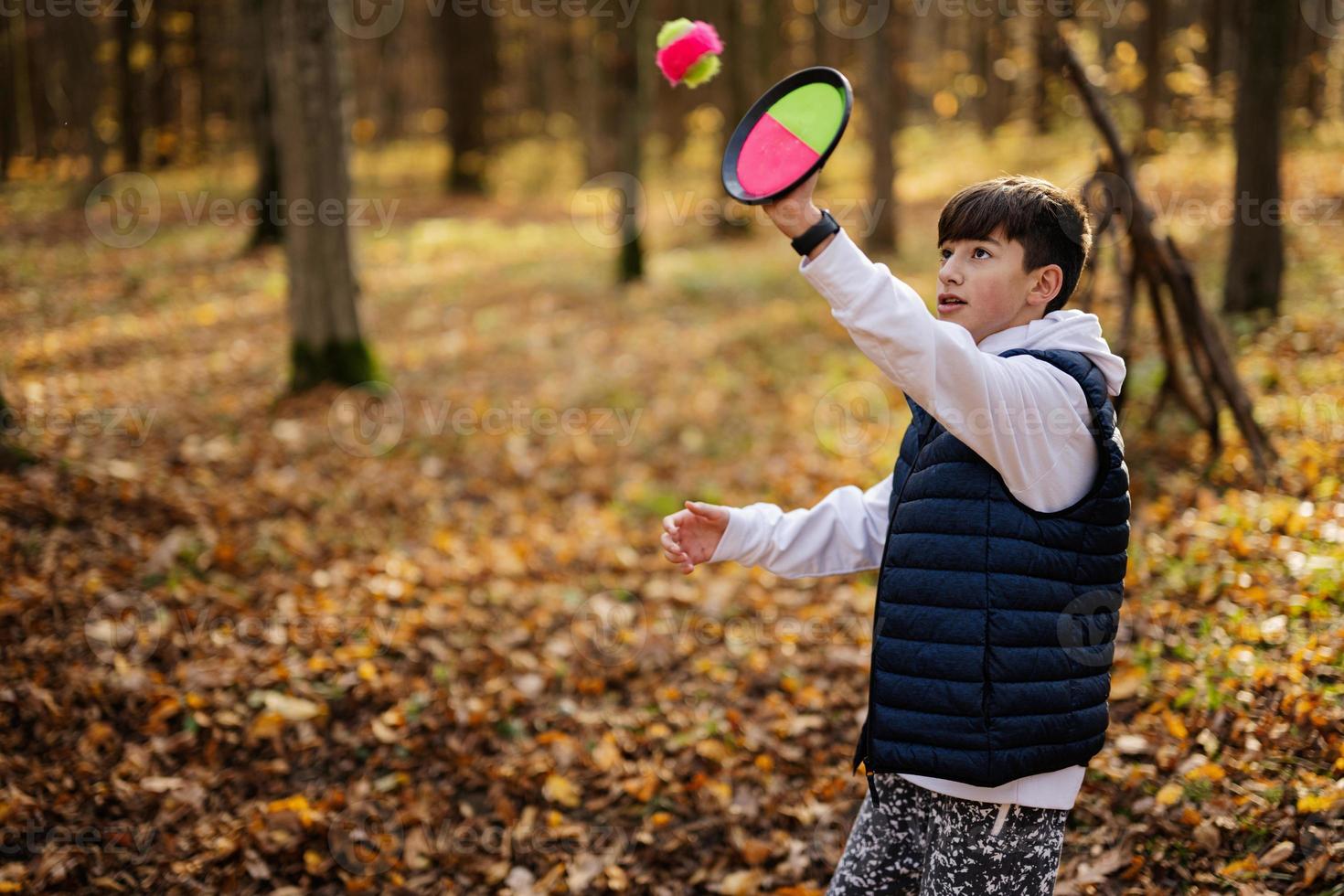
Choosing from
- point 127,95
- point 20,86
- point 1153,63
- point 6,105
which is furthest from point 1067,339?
point 20,86

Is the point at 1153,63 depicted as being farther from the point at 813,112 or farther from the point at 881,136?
the point at 813,112

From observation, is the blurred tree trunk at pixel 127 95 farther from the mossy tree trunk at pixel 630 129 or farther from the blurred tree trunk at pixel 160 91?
the mossy tree trunk at pixel 630 129

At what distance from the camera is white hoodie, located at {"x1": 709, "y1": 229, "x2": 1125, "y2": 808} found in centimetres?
178

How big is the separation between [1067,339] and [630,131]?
11502 mm

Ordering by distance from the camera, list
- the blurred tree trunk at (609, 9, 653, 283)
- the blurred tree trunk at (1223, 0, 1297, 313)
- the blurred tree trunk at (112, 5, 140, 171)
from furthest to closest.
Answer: the blurred tree trunk at (112, 5, 140, 171) < the blurred tree trunk at (609, 9, 653, 283) < the blurred tree trunk at (1223, 0, 1297, 313)

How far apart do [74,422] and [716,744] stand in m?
5.82

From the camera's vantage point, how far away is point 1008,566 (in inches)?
82.0

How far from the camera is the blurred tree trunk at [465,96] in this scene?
21.5m

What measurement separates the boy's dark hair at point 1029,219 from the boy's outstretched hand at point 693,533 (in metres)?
0.88

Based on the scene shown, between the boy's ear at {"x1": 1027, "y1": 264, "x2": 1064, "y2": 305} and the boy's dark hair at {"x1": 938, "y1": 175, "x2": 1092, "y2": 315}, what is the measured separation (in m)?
0.01

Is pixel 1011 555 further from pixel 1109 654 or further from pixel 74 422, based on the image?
pixel 74 422

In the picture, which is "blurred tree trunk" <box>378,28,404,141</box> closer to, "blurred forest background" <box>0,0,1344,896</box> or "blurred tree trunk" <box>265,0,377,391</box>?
"blurred forest background" <box>0,0,1344,896</box>

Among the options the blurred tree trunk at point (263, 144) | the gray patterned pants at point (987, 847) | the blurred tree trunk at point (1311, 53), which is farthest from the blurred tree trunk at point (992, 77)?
the gray patterned pants at point (987, 847)

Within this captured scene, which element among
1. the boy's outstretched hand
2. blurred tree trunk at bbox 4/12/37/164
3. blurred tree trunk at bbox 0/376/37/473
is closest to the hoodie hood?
the boy's outstretched hand
